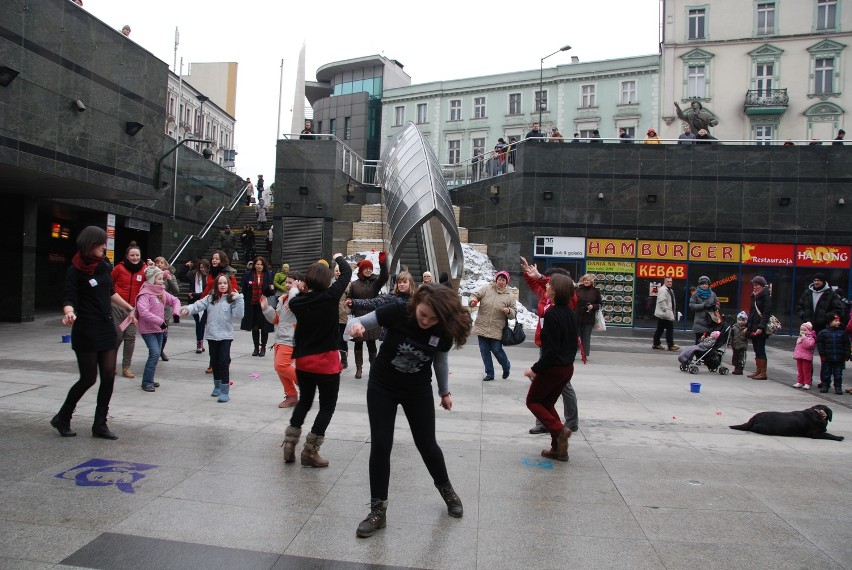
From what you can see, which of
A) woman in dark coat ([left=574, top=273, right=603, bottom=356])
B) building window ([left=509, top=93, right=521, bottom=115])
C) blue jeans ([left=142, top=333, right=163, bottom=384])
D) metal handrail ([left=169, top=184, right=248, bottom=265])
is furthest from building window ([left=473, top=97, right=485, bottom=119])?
blue jeans ([left=142, top=333, right=163, bottom=384])

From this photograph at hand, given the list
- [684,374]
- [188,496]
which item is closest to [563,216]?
[684,374]

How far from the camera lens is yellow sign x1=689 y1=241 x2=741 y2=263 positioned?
22.0 metres

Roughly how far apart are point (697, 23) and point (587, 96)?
9.27 meters

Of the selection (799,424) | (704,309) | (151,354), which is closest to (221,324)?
(151,354)

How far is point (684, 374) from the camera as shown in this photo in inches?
451

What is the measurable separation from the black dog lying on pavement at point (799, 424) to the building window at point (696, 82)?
36.4 m

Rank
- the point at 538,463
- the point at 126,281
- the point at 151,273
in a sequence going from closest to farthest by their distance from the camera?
the point at 538,463
the point at 151,273
the point at 126,281

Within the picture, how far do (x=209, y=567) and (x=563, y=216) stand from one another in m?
20.5

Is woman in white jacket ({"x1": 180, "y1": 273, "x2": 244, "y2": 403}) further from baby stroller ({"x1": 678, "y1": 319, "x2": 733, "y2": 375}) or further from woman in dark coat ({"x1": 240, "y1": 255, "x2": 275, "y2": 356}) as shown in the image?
baby stroller ({"x1": 678, "y1": 319, "x2": 733, "y2": 375})

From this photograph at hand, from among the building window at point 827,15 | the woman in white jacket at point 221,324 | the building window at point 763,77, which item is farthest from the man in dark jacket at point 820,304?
the building window at point 827,15

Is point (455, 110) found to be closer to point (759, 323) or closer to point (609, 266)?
point (609, 266)

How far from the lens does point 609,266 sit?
73.5ft

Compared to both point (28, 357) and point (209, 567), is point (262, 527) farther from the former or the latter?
point (28, 357)

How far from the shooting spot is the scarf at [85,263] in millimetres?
5574
